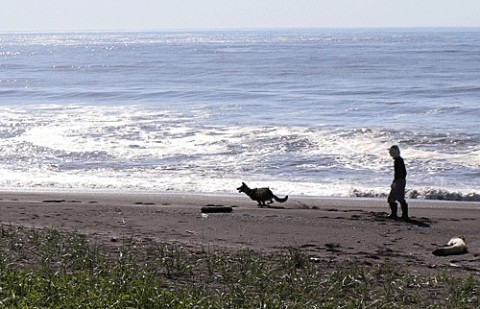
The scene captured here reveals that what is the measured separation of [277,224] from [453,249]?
2607 mm

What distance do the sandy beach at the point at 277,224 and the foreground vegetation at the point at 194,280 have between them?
3.00 feet

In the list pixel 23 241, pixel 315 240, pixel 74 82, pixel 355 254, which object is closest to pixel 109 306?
pixel 23 241

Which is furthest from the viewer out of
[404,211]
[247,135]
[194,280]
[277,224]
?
[247,135]

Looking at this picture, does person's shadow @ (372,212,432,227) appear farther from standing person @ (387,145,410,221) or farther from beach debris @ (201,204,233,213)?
beach debris @ (201,204,233,213)

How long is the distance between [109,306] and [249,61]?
208ft

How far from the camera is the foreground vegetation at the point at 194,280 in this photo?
6.62 meters

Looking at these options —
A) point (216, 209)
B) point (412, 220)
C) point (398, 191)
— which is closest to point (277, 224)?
point (216, 209)

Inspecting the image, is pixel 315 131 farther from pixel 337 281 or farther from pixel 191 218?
pixel 337 281

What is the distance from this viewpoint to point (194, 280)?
775 cm

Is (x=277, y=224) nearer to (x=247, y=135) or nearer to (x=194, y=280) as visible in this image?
(x=194, y=280)

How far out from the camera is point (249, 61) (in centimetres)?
6925

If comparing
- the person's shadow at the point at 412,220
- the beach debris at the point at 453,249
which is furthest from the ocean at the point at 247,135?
the beach debris at the point at 453,249

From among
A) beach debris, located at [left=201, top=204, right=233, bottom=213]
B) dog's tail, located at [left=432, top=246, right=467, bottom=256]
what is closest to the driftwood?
beach debris, located at [left=201, top=204, right=233, bottom=213]

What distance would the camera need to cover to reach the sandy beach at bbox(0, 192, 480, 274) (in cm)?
1012
